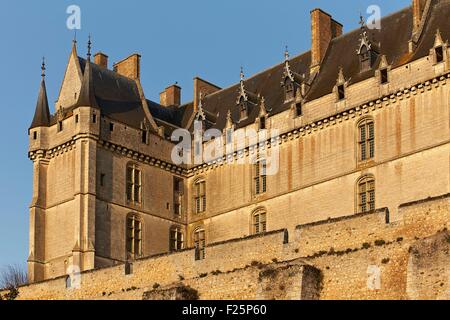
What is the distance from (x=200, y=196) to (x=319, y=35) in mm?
10116

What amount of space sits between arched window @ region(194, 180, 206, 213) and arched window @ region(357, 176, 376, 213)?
35.9ft

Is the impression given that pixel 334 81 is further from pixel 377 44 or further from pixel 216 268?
pixel 216 268

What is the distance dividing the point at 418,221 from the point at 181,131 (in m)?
26.3

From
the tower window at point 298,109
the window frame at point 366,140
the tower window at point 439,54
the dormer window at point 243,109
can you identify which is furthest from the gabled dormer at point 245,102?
the tower window at point 439,54

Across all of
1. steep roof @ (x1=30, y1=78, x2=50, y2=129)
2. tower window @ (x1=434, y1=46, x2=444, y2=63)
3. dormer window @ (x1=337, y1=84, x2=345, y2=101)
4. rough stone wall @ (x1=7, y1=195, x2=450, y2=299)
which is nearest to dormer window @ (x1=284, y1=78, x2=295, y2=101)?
dormer window @ (x1=337, y1=84, x2=345, y2=101)

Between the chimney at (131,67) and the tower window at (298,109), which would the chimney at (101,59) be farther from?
the tower window at (298,109)

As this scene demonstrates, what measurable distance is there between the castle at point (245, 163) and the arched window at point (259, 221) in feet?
0.22

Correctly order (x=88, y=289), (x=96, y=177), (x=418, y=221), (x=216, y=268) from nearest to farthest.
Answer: (x=418, y=221)
(x=216, y=268)
(x=88, y=289)
(x=96, y=177)

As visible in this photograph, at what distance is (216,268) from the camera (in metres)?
45.0

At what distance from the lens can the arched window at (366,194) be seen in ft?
170

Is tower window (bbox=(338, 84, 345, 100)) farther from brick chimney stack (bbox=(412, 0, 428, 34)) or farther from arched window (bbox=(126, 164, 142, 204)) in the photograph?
arched window (bbox=(126, 164, 142, 204))

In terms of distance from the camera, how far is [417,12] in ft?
176

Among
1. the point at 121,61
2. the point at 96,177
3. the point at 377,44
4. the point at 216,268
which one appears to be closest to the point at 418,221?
the point at 216,268

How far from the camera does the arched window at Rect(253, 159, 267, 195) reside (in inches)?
2258
